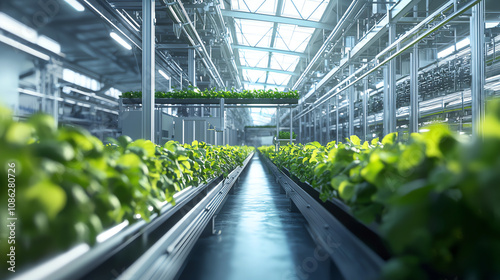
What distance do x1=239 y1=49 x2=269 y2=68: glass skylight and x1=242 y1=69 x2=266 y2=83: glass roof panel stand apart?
194cm

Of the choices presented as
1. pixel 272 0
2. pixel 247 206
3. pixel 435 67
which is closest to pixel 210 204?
pixel 247 206

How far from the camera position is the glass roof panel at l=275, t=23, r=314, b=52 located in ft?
44.8

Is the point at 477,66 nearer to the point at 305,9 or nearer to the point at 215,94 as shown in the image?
the point at 215,94

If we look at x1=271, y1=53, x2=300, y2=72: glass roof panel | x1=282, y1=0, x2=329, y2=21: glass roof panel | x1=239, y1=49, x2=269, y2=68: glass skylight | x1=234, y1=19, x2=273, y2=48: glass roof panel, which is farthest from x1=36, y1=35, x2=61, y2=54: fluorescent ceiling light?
x1=271, y1=53, x2=300, y2=72: glass roof panel

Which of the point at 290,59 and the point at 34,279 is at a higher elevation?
the point at 290,59

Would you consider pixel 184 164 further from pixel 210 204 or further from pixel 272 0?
pixel 272 0

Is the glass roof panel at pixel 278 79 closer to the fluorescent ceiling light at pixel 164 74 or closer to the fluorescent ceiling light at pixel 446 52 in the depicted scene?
the fluorescent ceiling light at pixel 164 74

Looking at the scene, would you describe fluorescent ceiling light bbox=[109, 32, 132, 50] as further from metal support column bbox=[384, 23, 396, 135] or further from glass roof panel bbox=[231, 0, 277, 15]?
metal support column bbox=[384, 23, 396, 135]

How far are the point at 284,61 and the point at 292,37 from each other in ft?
13.6

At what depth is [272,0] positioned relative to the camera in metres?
11.5

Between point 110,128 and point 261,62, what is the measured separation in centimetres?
1231

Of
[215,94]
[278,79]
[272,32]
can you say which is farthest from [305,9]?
[278,79]

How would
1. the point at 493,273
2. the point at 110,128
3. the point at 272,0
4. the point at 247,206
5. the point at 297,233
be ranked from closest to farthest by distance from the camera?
the point at 493,273 → the point at 297,233 → the point at 247,206 → the point at 110,128 → the point at 272,0

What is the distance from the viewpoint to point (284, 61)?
19.0 metres
